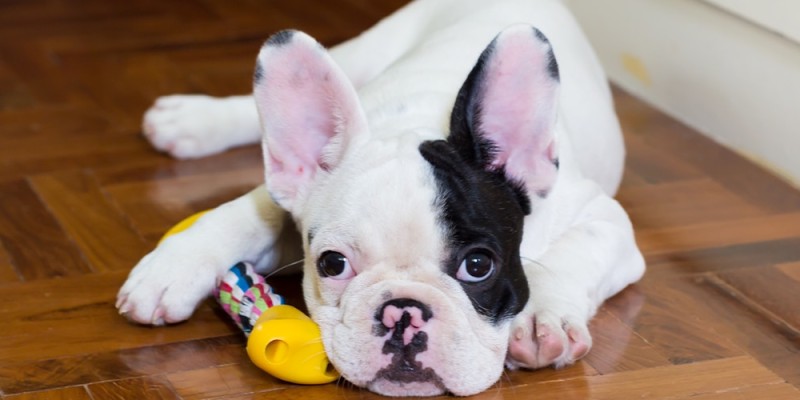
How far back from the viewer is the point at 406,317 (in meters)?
1.35

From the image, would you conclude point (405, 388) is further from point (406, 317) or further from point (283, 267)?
point (283, 267)

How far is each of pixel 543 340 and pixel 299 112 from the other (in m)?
0.40

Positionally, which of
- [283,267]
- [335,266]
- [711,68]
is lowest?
[711,68]

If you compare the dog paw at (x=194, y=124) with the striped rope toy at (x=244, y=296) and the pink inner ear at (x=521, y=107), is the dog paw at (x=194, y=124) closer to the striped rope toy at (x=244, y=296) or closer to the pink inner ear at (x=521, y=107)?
the striped rope toy at (x=244, y=296)

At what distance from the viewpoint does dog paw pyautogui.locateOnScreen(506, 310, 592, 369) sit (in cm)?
147

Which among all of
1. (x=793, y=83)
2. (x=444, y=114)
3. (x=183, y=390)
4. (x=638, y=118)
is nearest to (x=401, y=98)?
(x=444, y=114)

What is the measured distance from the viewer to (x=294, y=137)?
1527mm

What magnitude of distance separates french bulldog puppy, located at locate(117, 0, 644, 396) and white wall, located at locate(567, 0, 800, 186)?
0.68m

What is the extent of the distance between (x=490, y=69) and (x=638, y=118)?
1264 millimetres

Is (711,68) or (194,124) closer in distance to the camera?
(194,124)

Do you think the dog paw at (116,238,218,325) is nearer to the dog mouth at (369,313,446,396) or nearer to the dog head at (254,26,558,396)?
the dog head at (254,26,558,396)

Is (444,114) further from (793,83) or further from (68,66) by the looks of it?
(68,66)

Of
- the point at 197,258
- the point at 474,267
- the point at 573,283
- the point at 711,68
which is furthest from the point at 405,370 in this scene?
the point at 711,68

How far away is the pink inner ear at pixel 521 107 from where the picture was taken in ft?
4.65
